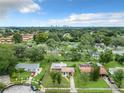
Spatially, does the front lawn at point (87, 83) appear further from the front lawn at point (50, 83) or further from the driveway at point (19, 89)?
the driveway at point (19, 89)

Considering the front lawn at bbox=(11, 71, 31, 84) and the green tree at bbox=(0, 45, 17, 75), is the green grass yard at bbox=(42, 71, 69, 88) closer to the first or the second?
the front lawn at bbox=(11, 71, 31, 84)

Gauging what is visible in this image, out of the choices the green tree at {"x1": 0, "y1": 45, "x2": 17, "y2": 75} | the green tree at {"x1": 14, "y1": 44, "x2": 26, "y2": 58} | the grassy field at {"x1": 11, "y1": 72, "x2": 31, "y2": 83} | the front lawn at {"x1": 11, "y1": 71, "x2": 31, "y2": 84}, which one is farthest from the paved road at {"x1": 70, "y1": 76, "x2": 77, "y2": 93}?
the green tree at {"x1": 14, "y1": 44, "x2": 26, "y2": 58}

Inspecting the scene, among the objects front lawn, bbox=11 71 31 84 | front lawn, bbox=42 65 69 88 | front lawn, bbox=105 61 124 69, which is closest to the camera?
front lawn, bbox=42 65 69 88

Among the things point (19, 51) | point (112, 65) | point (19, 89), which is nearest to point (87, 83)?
point (19, 89)

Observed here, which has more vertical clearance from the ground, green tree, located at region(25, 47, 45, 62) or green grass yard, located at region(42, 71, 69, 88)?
green tree, located at region(25, 47, 45, 62)

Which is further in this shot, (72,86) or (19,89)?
(72,86)

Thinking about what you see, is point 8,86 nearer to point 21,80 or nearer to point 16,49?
point 21,80

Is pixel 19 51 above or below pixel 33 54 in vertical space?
above

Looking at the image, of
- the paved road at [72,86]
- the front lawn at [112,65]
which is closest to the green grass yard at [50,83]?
the paved road at [72,86]

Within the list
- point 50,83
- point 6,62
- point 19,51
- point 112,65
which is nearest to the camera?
point 50,83

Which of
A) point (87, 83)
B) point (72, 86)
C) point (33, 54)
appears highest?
point (33, 54)

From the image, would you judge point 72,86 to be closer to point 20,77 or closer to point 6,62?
point 20,77
